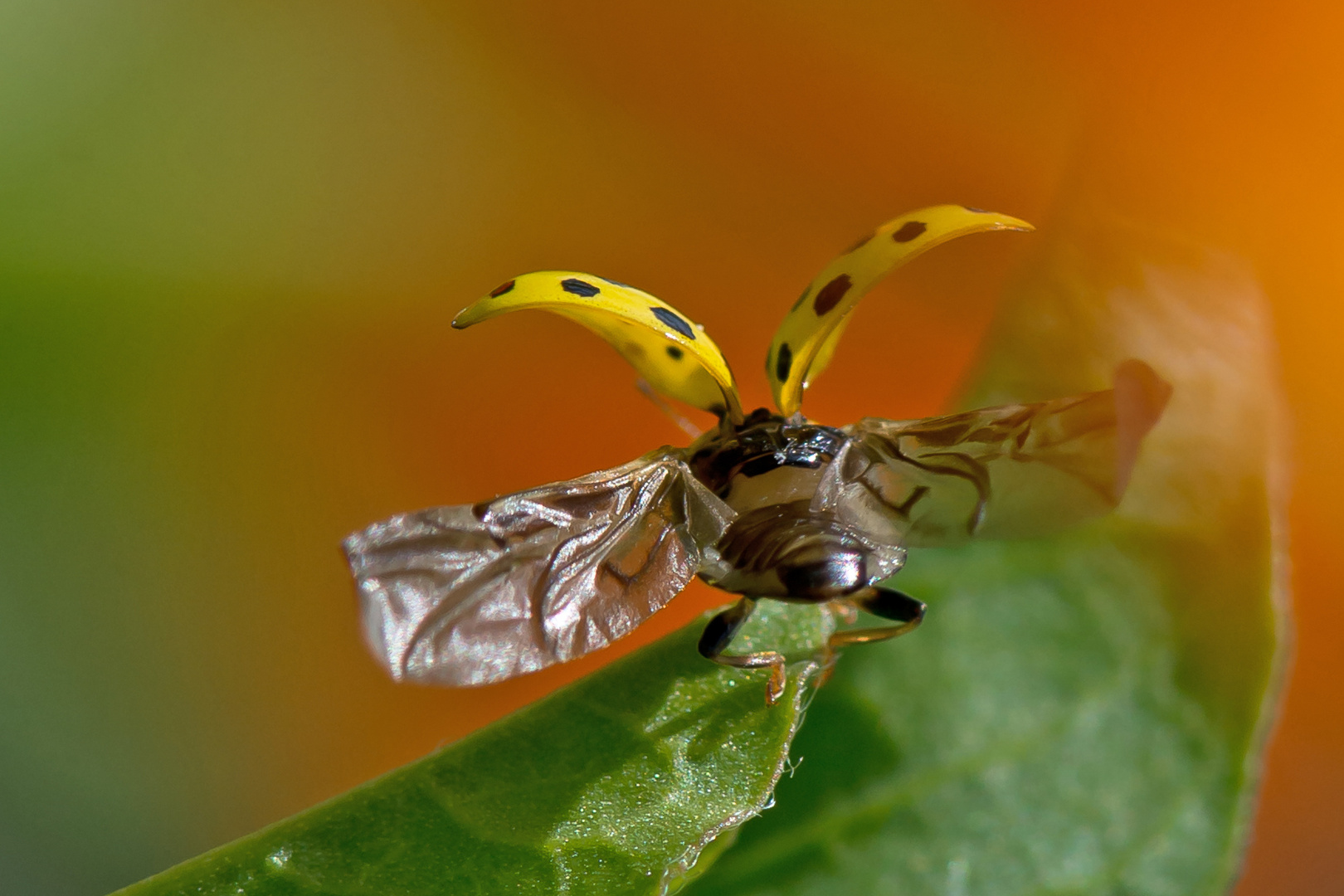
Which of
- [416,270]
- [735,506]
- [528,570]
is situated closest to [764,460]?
[735,506]

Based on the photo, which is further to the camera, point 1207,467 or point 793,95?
point 793,95

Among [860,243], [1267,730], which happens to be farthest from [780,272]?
[1267,730]

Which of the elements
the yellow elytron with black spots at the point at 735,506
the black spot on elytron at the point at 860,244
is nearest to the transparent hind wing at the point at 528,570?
the yellow elytron with black spots at the point at 735,506

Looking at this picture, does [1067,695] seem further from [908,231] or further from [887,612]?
[908,231]

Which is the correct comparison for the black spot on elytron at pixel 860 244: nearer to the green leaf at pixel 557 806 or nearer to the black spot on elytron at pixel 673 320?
the black spot on elytron at pixel 673 320

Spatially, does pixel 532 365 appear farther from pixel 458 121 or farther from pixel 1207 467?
pixel 1207 467

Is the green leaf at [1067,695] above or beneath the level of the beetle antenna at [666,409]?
beneath
